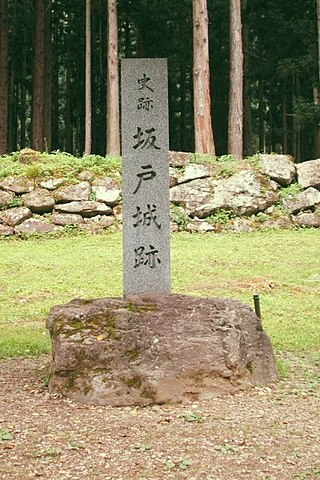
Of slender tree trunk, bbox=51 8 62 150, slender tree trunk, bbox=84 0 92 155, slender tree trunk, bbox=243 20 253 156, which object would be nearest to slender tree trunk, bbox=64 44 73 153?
slender tree trunk, bbox=51 8 62 150

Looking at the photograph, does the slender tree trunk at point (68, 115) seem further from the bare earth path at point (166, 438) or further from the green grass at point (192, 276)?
the bare earth path at point (166, 438)

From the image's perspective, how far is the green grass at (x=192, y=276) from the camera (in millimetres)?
9031

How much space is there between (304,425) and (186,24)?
27386 mm

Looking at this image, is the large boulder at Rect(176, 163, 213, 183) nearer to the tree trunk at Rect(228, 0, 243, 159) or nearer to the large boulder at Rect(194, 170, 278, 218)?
the large boulder at Rect(194, 170, 278, 218)

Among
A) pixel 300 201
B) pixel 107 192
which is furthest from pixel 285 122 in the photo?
pixel 107 192

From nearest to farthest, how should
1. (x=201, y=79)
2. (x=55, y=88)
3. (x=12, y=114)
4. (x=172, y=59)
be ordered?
(x=201, y=79) → (x=172, y=59) → (x=55, y=88) → (x=12, y=114)

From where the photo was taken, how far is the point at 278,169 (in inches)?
658

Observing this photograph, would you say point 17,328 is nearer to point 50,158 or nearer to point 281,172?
point 50,158

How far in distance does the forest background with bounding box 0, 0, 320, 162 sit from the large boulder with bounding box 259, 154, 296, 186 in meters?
3.52

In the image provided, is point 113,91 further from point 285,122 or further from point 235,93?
point 285,122

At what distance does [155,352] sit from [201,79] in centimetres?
1278

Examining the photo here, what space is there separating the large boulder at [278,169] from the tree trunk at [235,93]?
189cm

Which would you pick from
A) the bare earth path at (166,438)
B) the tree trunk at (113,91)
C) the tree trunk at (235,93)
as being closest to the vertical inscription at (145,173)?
the bare earth path at (166,438)

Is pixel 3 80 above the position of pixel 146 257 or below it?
above
